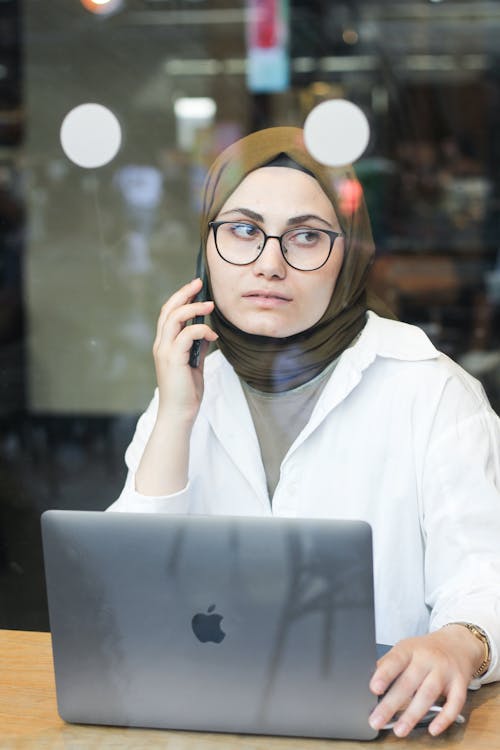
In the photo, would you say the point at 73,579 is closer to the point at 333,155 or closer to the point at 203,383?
the point at 203,383

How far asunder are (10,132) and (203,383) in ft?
10.7

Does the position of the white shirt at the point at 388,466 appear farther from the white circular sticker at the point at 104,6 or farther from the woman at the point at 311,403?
the white circular sticker at the point at 104,6

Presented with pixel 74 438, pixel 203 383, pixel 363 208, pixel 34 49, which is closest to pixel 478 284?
pixel 74 438

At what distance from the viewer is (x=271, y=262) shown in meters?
1.54

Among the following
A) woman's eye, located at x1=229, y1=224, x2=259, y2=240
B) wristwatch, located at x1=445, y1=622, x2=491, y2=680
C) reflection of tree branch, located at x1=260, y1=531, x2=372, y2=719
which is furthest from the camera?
woman's eye, located at x1=229, y1=224, x2=259, y2=240

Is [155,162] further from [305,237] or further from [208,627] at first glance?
[208,627]

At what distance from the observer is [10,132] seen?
173 inches

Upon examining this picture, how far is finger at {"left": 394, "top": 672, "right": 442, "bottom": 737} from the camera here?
1.02 metres

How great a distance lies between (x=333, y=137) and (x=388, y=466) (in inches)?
25.5

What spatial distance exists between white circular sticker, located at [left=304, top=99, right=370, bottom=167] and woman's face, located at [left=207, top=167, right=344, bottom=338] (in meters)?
0.09

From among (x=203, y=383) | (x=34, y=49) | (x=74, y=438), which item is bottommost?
(x=74, y=438)

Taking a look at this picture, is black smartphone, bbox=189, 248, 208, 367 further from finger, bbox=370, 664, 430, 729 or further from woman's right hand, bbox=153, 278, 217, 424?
finger, bbox=370, 664, 430, 729

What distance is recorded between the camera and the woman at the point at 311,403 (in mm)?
1430

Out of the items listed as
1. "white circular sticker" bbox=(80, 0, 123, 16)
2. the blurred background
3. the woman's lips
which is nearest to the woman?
the woman's lips
